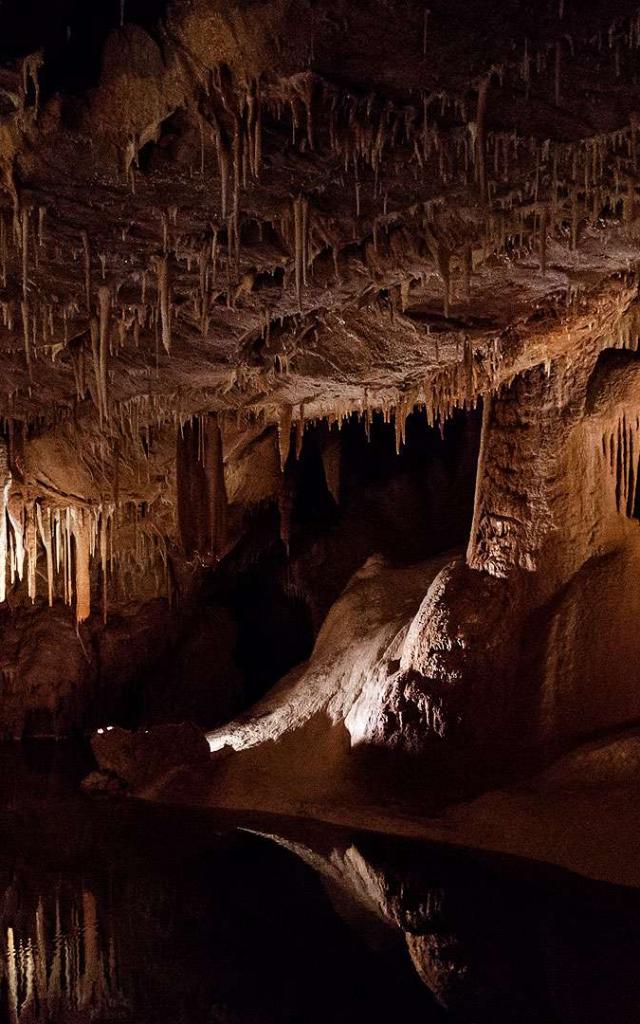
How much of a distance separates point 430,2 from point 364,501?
12228 millimetres

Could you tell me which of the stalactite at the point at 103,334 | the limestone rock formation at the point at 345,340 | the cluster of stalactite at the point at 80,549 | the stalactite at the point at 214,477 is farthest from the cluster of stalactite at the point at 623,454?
the cluster of stalactite at the point at 80,549

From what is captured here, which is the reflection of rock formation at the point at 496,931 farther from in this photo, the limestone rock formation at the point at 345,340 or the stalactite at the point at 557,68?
the stalactite at the point at 557,68

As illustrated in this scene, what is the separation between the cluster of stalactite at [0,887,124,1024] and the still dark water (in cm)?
1

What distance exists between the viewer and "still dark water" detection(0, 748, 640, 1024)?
180 inches

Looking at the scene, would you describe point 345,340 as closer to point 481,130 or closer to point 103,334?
point 103,334

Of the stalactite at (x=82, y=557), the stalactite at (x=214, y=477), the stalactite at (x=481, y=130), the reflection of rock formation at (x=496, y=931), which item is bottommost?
the reflection of rock formation at (x=496, y=931)

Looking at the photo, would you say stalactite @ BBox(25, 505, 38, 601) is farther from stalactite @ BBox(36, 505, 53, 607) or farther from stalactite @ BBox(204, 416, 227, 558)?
stalactite @ BBox(204, 416, 227, 558)

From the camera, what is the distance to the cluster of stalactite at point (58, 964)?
15.1 ft

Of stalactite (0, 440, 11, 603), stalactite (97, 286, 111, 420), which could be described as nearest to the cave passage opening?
stalactite (0, 440, 11, 603)

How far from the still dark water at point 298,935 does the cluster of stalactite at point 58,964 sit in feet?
0.04

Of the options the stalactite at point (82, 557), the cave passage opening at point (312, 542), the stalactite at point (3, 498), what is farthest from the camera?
the cave passage opening at point (312, 542)

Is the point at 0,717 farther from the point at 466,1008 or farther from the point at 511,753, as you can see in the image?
the point at 466,1008

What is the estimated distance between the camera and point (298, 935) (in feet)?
18.2

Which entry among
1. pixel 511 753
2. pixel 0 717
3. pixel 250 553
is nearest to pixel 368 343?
pixel 511 753
